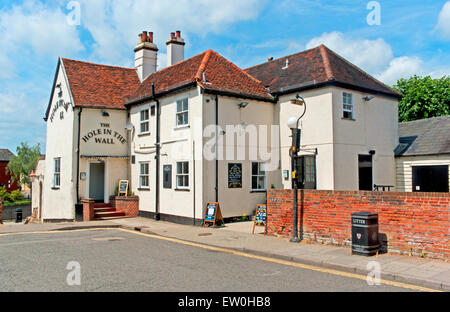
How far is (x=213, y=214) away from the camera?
15.2m

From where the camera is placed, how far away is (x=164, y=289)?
675 cm

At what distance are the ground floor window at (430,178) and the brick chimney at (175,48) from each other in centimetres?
1360

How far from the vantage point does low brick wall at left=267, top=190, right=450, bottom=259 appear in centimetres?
885

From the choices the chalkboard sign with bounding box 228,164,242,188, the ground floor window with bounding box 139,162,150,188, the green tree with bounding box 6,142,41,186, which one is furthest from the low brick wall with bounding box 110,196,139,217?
the green tree with bounding box 6,142,41,186

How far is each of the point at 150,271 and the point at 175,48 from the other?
16.6 metres

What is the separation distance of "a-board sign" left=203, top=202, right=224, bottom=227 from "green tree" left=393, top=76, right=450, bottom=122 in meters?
22.8

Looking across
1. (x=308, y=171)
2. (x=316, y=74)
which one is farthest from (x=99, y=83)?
(x=308, y=171)

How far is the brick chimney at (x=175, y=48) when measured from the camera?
2225 cm

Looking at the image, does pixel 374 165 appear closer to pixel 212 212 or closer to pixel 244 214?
pixel 244 214

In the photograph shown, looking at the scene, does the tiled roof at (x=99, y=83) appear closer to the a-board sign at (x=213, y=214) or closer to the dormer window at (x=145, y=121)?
the dormer window at (x=145, y=121)

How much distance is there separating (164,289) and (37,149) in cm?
7700

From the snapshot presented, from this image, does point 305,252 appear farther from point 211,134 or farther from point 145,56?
point 145,56

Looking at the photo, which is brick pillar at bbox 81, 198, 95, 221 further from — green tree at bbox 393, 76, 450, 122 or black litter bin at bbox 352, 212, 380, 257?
green tree at bbox 393, 76, 450, 122

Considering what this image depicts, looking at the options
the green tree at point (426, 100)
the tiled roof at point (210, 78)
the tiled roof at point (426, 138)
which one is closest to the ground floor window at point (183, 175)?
the tiled roof at point (210, 78)
